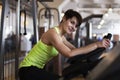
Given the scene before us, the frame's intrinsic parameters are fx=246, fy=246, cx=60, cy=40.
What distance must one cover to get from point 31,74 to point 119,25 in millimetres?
30052

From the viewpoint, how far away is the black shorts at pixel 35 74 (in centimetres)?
187

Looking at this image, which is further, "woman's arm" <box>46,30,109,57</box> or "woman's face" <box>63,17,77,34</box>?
"woman's face" <box>63,17,77,34</box>

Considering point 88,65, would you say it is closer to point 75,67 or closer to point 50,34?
point 75,67

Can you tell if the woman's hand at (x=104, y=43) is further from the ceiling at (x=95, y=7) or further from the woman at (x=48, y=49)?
the ceiling at (x=95, y=7)

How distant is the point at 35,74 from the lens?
1903mm

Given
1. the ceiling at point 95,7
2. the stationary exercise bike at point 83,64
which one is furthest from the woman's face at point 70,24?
the ceiling at point 95,7

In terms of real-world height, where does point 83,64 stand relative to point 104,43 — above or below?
below

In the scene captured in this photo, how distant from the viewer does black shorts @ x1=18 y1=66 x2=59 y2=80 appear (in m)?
1.87

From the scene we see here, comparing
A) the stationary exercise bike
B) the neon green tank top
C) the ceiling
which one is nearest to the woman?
the neon green tank top

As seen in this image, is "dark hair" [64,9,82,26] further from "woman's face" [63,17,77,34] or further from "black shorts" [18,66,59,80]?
"black shorts" [18,66,59,80]

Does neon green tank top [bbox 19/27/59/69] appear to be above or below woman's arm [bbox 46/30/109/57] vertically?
below

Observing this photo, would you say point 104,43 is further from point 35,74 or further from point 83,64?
point 35,74

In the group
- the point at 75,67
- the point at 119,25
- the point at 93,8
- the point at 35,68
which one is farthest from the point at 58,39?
the point at 119,25

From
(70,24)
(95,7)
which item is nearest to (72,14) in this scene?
(70,24)
